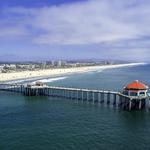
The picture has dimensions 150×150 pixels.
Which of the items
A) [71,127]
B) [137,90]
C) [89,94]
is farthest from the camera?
[89,94]

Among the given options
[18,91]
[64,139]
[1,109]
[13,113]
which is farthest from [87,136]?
[18,91]

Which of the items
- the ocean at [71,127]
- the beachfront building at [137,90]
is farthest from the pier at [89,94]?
the ocean at [71,127]

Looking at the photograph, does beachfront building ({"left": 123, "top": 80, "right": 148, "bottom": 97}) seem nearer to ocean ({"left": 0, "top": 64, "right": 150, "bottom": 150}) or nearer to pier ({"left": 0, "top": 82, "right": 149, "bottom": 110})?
pier ({"left": 0, "top": 82, "right": 149, "bottom": 110})

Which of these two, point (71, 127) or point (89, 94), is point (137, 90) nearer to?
point (71, 127)

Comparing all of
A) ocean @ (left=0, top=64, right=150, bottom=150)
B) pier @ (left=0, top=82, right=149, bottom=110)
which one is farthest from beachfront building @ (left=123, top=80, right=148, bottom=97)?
ocean @ (left=0, top=64, right=150, bottom=150)

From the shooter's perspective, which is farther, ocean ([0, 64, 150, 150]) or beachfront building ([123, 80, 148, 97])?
beachfront building ([123, 80, 148, 97])

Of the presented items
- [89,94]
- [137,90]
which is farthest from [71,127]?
[89,94]
